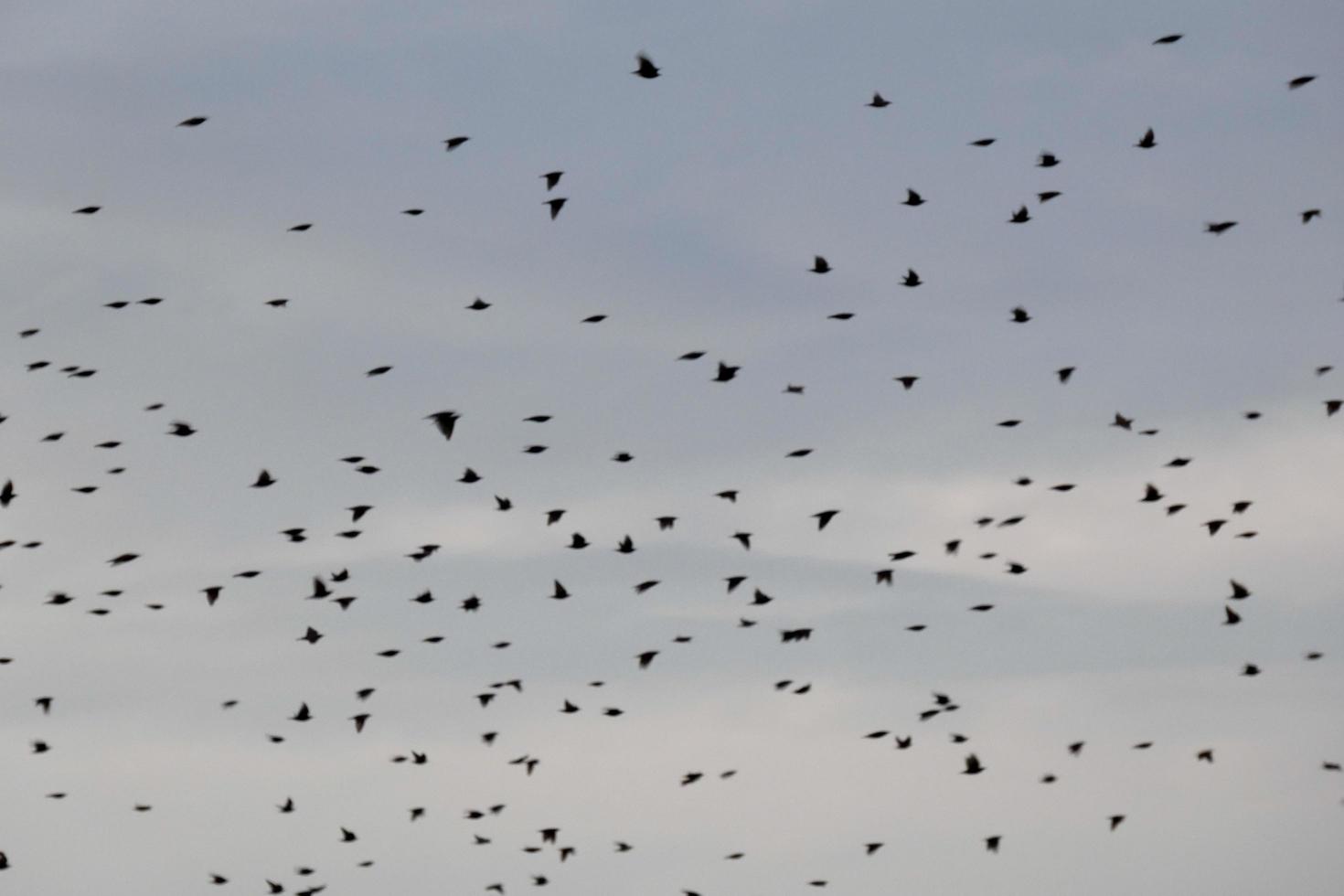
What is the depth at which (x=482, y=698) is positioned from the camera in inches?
2859

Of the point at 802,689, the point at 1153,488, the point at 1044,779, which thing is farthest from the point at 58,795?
the point at 1153,488

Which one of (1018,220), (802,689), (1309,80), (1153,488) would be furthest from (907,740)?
(1309,80)

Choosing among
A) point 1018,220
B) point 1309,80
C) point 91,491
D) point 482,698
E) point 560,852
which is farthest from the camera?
point 560,852

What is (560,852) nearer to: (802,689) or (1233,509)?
(802,689)

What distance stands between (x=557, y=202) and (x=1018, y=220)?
12.3m

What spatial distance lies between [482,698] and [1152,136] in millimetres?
26188

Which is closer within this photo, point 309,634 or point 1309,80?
point 1309,80

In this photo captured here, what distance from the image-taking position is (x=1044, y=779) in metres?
70.1

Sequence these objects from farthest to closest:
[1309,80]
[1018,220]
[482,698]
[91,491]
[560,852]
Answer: [560,852]
[482,698]
[91,491]
[1018,220]
[1309,80]

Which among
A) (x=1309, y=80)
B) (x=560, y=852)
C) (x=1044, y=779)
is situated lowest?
(x=560, y=852)

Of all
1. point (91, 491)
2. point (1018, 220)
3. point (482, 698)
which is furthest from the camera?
point (482, 698)

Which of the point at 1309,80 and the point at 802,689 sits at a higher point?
the point at 1309,80

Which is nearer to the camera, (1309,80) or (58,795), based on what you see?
(1309,80)

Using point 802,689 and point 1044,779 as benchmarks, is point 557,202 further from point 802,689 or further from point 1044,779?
point 1044,779
